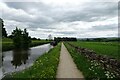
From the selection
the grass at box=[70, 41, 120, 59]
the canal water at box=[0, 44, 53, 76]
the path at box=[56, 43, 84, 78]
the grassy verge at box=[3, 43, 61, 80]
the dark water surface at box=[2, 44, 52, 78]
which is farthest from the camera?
the grass at box=[70, 41, 120, 59]

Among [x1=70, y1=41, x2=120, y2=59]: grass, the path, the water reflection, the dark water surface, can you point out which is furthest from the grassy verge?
[x1=70, y1=41, x2=120, y2=59]: grass

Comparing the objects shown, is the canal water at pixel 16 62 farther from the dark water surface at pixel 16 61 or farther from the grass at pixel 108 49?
the grass at pixel 108 49

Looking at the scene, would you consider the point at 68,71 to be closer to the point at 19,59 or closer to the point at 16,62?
the point at 16,62

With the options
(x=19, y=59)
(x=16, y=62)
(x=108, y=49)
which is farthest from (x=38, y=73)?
(x=108, y=49)

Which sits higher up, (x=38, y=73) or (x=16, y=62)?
(x=38, y=73)

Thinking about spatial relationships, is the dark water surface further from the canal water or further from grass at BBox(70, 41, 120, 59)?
grass at BBox(70, 41, 120, 59)

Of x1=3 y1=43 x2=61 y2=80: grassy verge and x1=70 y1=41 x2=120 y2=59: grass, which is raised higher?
x1=70 y1=41 x2=120 y2=59: grass

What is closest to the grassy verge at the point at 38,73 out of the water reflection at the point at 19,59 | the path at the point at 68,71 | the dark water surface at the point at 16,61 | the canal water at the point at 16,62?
the path at the point at 68,71

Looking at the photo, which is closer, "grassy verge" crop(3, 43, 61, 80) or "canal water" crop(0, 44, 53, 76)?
"grassy verge" crop(3, 43, 61, 80)

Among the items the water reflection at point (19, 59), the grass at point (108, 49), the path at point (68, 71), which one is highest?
the grass at point (108, 49)

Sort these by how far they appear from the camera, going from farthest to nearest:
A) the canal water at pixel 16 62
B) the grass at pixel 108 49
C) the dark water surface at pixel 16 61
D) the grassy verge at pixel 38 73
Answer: the grass at pixel 108 49, the dark water surface at pixel 16 61, the canal water at pixel 16 62, the grassy verge at pixel 38 73

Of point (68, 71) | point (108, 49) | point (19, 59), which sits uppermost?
point (108, 49)

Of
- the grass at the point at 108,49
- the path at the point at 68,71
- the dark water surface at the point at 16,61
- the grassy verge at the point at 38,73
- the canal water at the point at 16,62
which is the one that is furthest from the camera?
the grass at the point at 108,49

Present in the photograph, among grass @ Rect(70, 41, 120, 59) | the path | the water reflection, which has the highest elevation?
grass @ Rect(70, 41, 120, 59)
